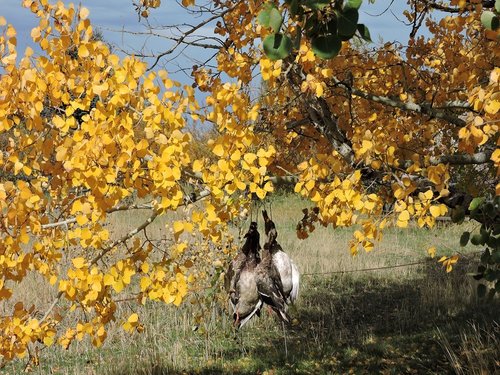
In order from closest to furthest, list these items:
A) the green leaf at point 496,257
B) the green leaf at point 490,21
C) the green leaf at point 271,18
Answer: the green leaf at point 271,18 → the green leaf at point 490,21 → the green leaf at point 496,257

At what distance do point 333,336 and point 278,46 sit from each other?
4.66 metres

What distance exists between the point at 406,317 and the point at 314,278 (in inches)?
75.3

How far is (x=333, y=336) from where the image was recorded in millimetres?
5621

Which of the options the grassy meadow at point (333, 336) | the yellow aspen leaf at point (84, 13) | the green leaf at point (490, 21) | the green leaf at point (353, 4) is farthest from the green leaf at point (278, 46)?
the grassy meadow at point (333, 336)

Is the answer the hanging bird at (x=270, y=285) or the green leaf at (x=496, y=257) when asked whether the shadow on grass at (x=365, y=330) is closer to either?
the green leaf at (x=496, y=257)

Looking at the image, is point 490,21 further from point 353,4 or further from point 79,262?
point 79,262

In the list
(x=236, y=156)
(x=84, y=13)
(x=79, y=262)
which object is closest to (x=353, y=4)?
(x=236, y=156)

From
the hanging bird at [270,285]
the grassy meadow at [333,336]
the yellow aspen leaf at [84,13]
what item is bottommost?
the grassy meadow at [333,336]

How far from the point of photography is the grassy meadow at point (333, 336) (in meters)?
4.83

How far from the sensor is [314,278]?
8031 mm

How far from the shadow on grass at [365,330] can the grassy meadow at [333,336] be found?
1 cm

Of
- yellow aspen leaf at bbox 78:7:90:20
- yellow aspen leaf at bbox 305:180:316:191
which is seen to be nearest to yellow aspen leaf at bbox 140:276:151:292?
yellow aspen leaf at bbox 305:180:316:191

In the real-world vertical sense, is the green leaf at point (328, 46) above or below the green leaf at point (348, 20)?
below

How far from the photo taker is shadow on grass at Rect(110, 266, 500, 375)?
493cm
